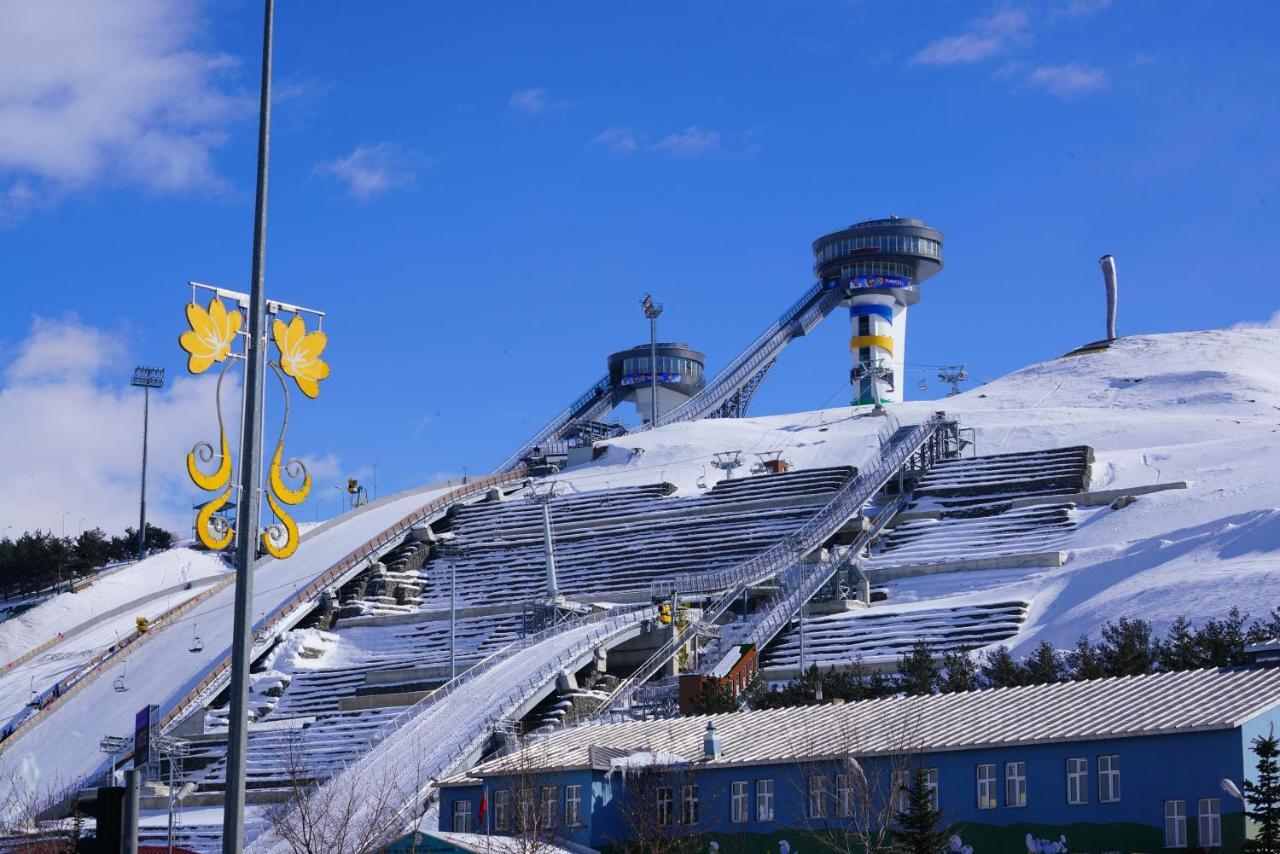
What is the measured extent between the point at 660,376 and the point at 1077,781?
10287 cm

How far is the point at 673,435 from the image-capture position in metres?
103

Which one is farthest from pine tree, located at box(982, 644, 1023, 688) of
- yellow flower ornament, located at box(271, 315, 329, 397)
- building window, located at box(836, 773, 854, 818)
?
yellow flower ornament, located at box(271, 315, 329, 397)

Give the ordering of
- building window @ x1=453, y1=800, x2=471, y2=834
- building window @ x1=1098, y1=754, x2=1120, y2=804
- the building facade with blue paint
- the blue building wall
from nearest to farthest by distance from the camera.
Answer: the blue building wall, the building facade with blue paint, building window @ x1=1098, y1=754, x2=1120, y2=804, building window @ x1=453, y1=800, x2=471, y2=834

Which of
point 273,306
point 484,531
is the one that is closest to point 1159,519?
point 484,531

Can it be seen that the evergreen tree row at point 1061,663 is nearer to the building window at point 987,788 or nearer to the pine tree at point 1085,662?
the pine tree at point 1085,662

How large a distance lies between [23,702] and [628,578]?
22.7 metres

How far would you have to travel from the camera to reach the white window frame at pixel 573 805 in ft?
113

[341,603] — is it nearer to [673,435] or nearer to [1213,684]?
[673,435]

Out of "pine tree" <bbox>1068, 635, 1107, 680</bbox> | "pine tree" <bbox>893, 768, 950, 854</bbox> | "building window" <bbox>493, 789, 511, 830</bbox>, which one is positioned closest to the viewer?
"pine tree" <bbox>893, 768, 950, 854</bbox>

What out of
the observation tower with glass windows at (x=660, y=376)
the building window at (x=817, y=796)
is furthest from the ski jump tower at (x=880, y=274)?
the building window at (x=817, y=796)

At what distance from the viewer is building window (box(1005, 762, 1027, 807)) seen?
3047 centimetres

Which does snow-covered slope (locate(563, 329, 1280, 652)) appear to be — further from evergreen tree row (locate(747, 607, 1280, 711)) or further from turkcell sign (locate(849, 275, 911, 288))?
turkcell sign (locate(849, 275, 911, 288))

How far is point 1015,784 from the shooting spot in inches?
1205

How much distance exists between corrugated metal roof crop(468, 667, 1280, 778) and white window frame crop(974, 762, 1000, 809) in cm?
42
